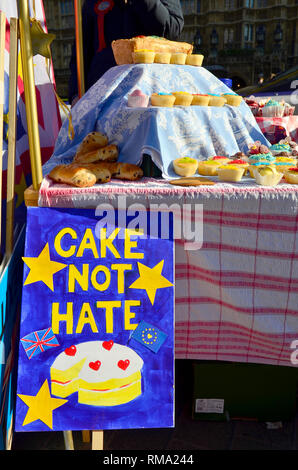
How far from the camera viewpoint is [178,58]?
5.70ft

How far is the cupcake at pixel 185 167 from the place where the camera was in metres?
1.40

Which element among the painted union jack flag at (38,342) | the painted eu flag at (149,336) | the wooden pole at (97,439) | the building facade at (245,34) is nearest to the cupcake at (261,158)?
the painted eu flag at (149,336)

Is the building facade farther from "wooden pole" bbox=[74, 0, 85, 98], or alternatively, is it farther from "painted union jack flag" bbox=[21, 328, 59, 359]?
"painted union jack flag" bbox=[21, 328, 59, 359]

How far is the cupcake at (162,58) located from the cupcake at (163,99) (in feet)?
0.95

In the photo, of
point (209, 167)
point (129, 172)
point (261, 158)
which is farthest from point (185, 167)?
point (261, 158)

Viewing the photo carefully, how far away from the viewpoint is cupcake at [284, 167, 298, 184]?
1314mm

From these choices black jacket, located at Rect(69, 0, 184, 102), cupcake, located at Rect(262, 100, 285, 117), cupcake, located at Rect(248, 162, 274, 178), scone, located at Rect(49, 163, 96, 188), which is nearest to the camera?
scone, located at Rect(49, 163, 96, 188)

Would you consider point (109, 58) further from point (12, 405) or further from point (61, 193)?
point (12, 405)

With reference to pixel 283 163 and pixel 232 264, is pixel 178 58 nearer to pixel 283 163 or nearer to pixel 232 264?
pixel 283 163

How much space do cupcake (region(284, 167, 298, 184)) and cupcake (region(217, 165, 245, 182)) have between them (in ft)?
0.50

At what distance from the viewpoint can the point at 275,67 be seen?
27.6 meters

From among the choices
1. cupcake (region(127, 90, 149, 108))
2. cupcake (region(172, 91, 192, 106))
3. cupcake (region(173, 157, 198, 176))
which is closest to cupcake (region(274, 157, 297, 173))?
cupcake (region(173, 157, 198, 176))

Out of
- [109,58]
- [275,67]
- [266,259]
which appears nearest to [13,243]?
[266,259]

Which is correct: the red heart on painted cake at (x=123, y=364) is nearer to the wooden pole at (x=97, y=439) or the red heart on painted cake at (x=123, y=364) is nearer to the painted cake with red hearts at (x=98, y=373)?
the painted cake with red hearts at (x=98, y=373)
